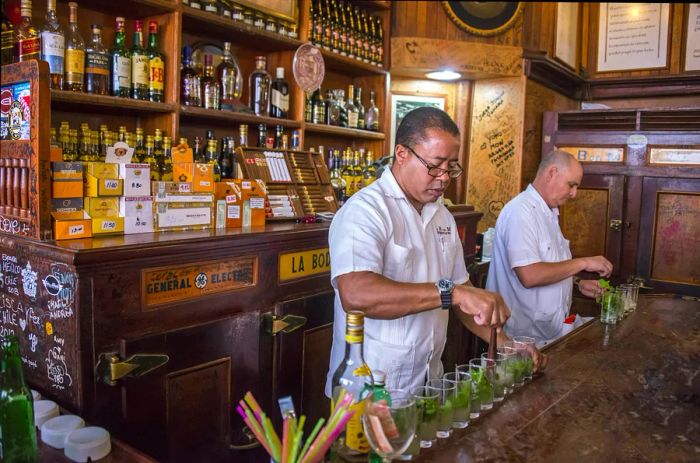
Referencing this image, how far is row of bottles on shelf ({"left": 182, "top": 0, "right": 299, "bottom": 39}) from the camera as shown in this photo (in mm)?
2695

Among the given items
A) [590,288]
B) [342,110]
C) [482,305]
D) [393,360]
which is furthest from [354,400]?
[342,110]

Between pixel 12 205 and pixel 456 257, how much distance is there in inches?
58.6

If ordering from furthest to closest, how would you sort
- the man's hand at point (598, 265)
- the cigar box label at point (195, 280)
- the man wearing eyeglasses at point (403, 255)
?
the man's hand at point (598, 265), the cigar box label at point (195, 280), the man wearing eyeglasses at point (403, 255)

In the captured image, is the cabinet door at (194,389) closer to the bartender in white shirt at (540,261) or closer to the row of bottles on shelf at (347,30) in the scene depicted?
the bartender in white shirt at (540,261)

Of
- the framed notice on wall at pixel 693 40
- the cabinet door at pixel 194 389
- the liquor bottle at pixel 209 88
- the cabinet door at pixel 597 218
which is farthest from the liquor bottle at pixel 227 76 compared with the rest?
the framed notice on wall at pixel 693 40

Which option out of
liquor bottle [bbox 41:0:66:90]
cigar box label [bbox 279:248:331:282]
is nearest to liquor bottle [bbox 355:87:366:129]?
cigar box label [bbox 279:248:331:282]

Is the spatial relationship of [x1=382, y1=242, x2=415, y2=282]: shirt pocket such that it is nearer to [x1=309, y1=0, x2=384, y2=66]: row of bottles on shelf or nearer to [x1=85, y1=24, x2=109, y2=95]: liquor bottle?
[x1=85, y1=24, x2=109, y2=95]: liquor bottle

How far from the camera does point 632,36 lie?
17.5 ft

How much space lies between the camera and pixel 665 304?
2943 millimetres

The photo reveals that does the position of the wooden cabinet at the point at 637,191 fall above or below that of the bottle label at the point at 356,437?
above

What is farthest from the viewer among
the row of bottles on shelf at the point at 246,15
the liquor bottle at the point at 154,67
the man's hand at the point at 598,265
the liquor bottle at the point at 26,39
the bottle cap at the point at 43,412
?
the row of bottles on shelf at the point at 246,15

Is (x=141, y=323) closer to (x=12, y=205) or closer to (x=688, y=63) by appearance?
(x=12, y=205)

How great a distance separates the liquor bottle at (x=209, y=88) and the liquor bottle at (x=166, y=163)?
0.38 m

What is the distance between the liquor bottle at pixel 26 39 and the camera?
204 cm
